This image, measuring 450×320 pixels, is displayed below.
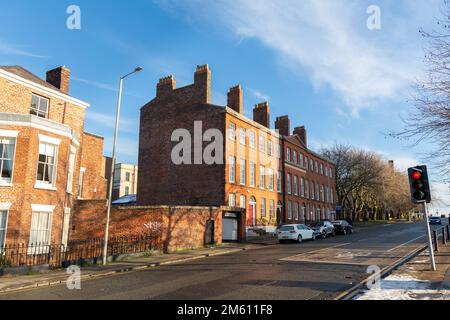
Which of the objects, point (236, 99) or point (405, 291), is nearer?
point (405, 291)

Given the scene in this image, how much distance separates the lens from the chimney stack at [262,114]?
4094cm

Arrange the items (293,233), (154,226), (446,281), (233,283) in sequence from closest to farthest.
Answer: (446,281) → (233,283) → (154,226) → (293,233)

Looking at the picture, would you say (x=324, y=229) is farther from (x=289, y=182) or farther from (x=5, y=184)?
(x=5, y=184)

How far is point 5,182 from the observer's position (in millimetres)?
17234

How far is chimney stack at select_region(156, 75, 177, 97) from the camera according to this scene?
37.4m

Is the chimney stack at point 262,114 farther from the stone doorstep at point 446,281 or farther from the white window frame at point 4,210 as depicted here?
the stone doorstep at point 446,281

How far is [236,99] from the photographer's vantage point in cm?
3644

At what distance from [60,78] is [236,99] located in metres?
16.5

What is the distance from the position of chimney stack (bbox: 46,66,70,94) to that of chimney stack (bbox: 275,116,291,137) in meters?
26.8

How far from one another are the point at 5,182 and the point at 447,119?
18882 millimetres

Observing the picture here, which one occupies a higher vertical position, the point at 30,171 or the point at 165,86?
the point at 165,86

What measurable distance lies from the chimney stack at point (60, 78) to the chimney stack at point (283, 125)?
26755mm

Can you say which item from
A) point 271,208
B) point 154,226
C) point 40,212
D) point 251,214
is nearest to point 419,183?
point 154,226

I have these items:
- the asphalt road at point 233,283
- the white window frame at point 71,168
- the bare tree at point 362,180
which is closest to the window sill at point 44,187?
the white window frame at point 71,168
